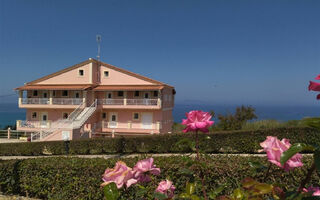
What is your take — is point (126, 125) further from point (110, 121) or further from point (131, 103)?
point (131, 103)

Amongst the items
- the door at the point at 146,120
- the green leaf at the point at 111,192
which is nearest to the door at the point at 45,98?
the door at the point at 146,120

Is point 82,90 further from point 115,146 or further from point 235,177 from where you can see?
point 235,177

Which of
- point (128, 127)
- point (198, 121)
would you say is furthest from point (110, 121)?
point (198, 121)

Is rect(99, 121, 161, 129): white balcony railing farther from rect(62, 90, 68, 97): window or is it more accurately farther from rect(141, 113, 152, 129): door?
rect(62, 90, 68, 97): window

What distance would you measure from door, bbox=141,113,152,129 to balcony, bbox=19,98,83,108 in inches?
306

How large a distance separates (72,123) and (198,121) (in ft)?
76.1

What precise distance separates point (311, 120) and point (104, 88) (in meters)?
26.1

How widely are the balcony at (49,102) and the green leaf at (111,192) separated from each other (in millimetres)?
26595

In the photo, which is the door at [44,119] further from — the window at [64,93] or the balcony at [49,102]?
the window at [64,93]

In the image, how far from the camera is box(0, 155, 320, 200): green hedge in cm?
460

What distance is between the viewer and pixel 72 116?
82.0 ft

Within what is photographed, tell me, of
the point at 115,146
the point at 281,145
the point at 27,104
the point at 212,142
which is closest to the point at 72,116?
the point at 27,104

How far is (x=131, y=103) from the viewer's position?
25922 millimetres

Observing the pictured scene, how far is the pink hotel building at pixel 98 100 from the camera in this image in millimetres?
25794
